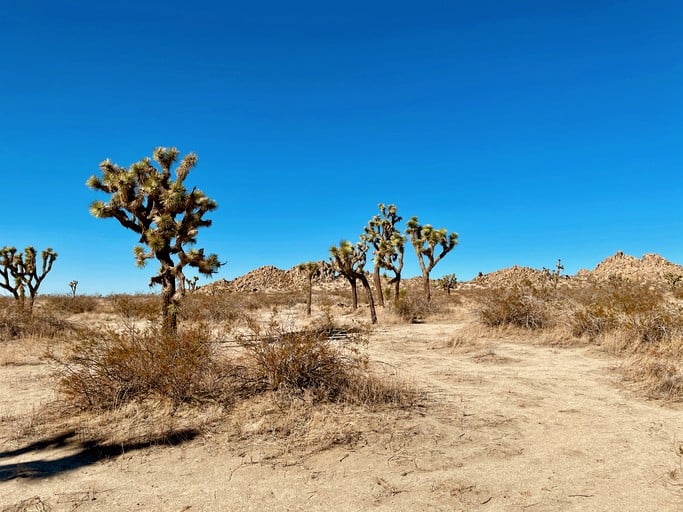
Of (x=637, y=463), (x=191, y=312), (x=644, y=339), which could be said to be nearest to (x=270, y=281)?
(x=191, y=312)

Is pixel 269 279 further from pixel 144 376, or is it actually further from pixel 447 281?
pixel 144 376

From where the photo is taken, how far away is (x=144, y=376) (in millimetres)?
6039

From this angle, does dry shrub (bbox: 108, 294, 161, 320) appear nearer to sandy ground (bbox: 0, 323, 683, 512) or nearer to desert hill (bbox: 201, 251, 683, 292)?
sandy ground (bbox: 0, 323, 683, 512)

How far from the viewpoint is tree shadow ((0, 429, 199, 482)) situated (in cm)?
436

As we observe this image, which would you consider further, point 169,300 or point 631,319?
point 169,300

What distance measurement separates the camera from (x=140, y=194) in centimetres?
1143

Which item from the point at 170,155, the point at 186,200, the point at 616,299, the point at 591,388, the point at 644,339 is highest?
the point at 170,155

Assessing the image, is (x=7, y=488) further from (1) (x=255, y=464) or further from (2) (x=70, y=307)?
(2) (x=70, y=307)

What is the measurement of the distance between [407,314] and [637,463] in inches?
593

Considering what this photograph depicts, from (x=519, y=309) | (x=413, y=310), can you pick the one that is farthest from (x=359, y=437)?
(x=413, y=310)

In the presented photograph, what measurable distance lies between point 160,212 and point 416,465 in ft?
30.7

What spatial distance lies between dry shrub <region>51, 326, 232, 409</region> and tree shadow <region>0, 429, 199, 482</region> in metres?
0.75

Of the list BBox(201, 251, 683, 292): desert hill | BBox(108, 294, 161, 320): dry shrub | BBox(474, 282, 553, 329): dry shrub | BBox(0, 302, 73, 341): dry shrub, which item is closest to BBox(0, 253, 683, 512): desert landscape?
BBox(108, 294, 161, 320): dry shrub

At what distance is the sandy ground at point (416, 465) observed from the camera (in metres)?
3.77
